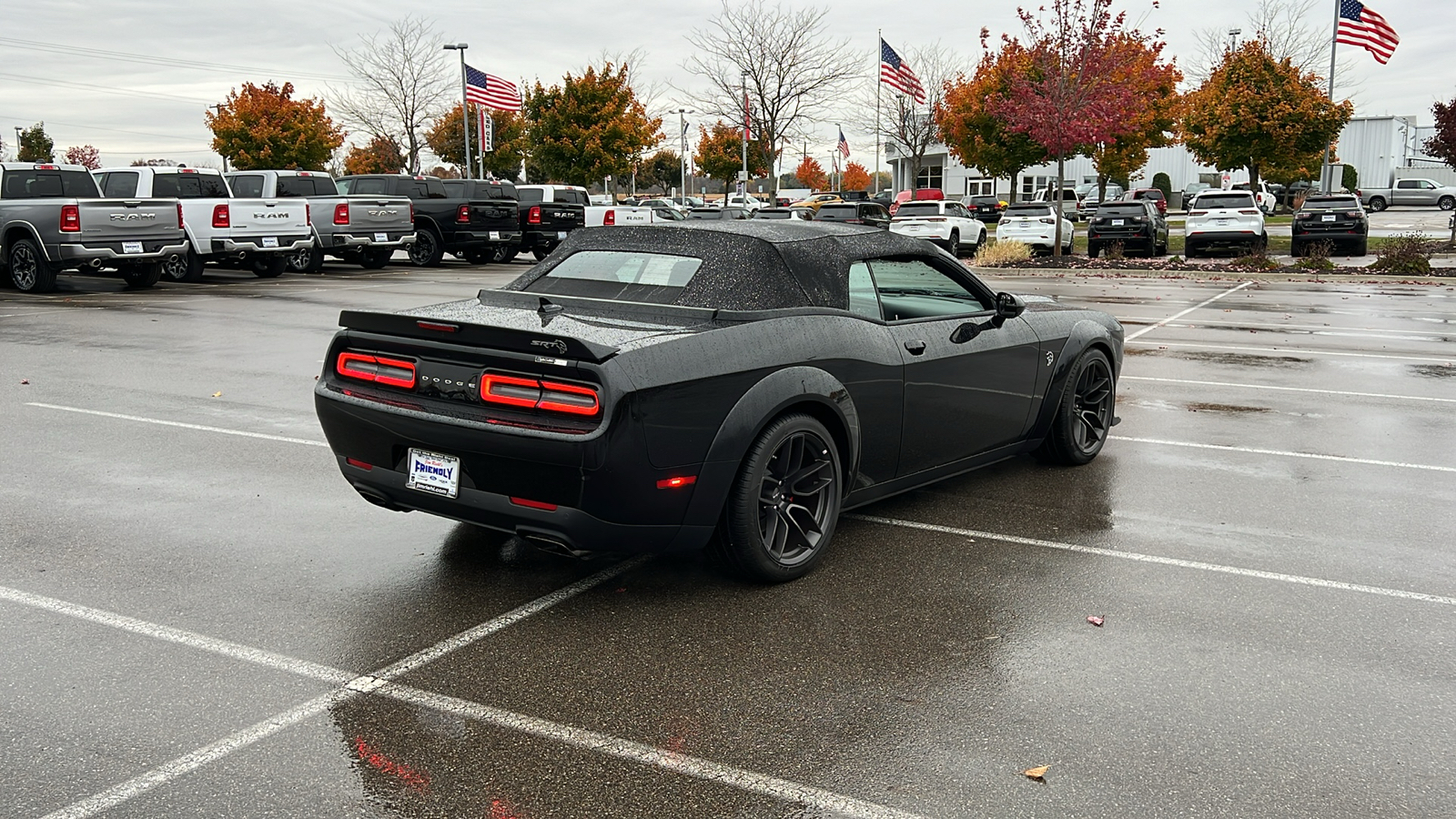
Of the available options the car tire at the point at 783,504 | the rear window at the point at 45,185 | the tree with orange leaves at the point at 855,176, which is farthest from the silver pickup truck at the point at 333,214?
the tree with orange leaves at the point at 855,176

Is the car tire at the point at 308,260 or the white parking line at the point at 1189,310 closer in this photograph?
the white parking line at the point at 1189,310

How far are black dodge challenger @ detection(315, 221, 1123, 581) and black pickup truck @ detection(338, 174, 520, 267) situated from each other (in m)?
20.8

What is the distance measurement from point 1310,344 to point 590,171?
36.2 meters

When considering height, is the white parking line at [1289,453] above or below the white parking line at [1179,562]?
above

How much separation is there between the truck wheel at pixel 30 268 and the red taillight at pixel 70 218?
28.1 inches

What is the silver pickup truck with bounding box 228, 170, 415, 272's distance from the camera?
22609 mm

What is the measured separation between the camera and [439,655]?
4164 millimetres

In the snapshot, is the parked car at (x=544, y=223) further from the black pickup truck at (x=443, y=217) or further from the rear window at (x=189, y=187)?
the rear window at (x=189, y=187)

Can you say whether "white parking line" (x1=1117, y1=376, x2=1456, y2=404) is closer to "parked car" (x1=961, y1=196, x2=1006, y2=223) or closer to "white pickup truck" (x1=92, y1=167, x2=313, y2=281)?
"white pickup truck" (x1=92, y1=167, x2=313, y2=281)

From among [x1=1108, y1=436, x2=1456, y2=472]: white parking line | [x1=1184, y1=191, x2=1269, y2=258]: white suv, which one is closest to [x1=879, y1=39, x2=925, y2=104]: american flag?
[x1=1184, y1=191, x2=1269, y2=258]: white suv

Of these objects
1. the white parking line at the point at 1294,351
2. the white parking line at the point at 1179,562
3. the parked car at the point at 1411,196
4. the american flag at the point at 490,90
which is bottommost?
the white parking line at the point at 1179,562

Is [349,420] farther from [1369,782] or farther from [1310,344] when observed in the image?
[1310,344]

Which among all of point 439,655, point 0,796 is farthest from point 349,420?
point 0,796

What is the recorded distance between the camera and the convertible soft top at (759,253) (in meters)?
4.99
